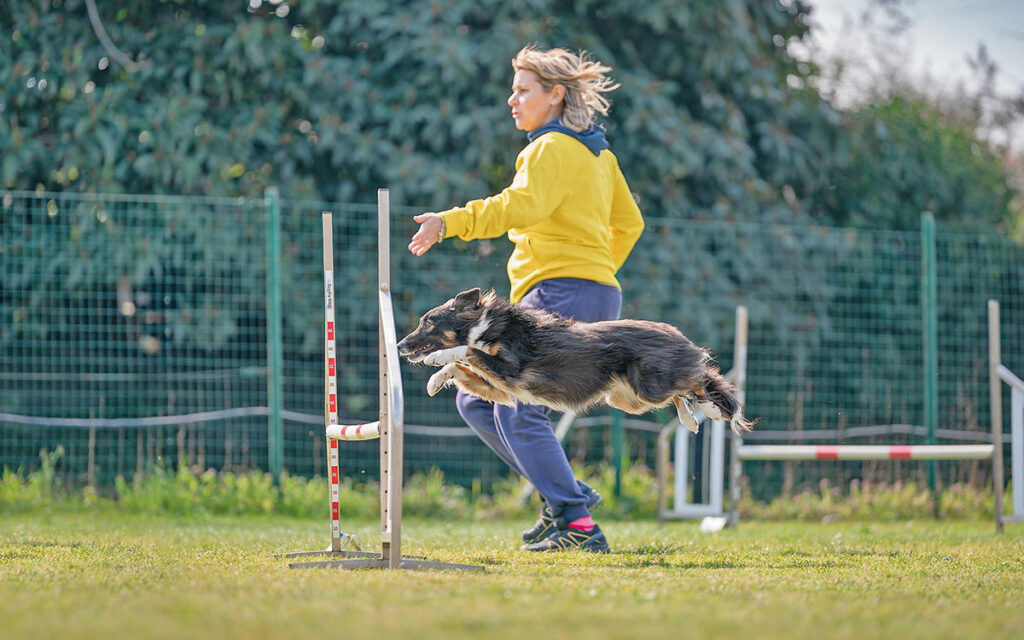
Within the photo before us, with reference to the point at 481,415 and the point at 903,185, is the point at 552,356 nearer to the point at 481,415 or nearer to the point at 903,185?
the point at 481,415

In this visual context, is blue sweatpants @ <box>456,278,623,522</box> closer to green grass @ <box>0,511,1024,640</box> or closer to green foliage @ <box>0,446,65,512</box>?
green grass @ <box>0,511,1024,640</box>

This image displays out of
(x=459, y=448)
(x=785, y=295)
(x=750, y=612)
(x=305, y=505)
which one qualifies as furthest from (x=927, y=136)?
(x=750, y=612)

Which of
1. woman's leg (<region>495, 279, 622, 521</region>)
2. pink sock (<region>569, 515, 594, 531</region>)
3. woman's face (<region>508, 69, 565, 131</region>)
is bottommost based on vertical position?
pink sock (<region>569, 515, 594, 531</region>)

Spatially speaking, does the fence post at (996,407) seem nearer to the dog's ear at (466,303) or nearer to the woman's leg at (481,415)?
the woman's leg at (481,415)

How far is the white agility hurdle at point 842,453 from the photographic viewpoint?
6047 millimetres

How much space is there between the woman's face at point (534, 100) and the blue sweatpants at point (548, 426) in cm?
67

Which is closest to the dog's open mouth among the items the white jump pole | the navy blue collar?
the navy blue collar

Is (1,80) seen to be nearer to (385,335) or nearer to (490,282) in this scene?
(490,282)

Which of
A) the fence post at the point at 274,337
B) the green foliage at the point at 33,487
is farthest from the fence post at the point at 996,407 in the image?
the green foliage at the point at 33,487

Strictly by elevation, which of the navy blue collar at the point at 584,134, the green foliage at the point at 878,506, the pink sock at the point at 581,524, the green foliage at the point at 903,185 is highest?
the green foliage at the point at 903,185

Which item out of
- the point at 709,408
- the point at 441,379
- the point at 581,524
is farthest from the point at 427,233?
the point at 581,524

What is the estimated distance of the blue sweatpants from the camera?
4316mm

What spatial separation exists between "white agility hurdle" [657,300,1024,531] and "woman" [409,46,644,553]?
1.52 meters

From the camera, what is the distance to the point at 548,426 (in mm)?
4391
